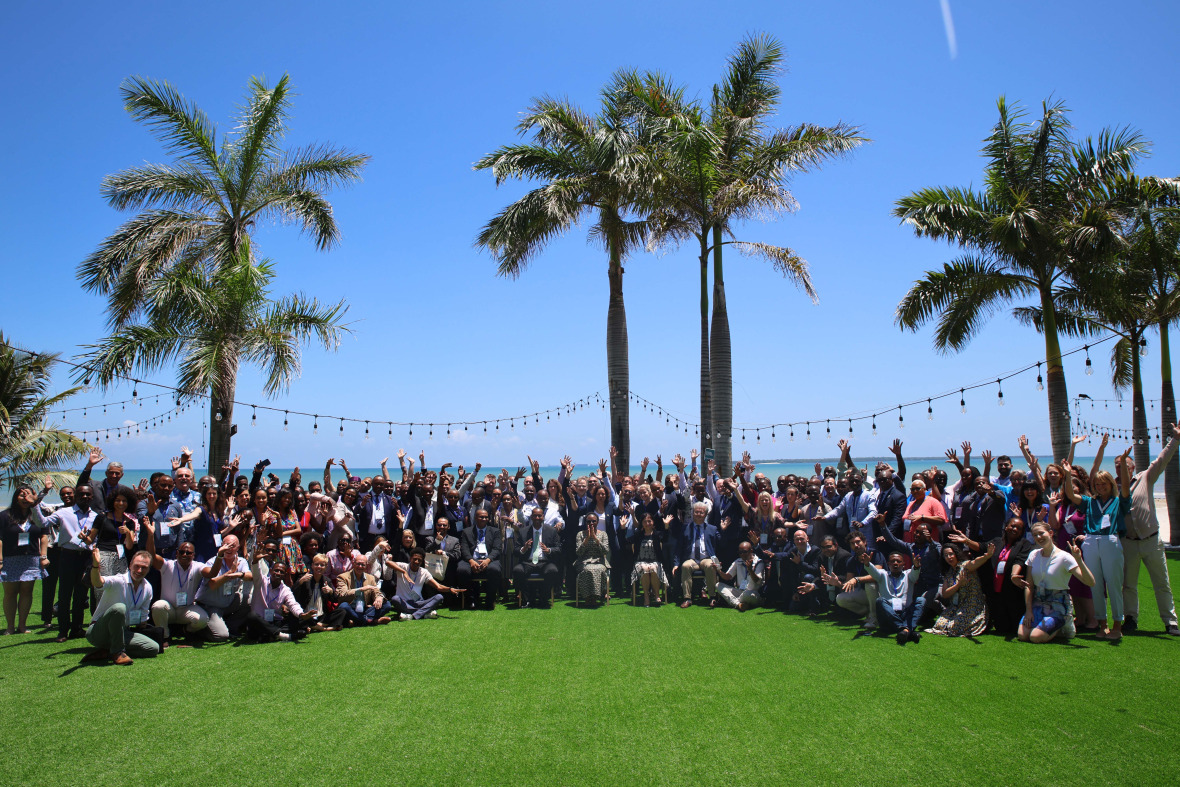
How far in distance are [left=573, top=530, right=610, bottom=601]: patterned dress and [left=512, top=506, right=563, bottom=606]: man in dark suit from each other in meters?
0.39

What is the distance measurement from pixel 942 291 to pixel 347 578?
13.0m

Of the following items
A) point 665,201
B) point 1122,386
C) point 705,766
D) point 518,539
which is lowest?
point 705,766

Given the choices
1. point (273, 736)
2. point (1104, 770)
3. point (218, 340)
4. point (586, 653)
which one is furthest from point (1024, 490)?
point (218, 340)

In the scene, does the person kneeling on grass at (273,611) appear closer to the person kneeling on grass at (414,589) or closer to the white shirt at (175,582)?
the white shirt at (175,582)

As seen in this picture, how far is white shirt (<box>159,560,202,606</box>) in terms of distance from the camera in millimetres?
7777

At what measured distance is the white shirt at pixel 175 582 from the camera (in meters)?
7.78

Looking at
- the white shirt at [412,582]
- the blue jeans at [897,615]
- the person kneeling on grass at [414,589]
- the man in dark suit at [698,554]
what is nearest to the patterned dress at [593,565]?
the man in dark suit at [698,554]

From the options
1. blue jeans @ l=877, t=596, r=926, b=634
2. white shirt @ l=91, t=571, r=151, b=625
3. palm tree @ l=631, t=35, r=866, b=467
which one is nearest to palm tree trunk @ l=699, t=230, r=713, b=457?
palm tree @ l=631, t=35, r=866, b=467

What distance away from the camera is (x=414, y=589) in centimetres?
962

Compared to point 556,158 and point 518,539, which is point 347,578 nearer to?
point 518,539

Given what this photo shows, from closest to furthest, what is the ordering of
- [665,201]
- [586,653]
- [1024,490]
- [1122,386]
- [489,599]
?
[586,653]
[1024,490]
[489,599]
[665,201]
[1122,386]

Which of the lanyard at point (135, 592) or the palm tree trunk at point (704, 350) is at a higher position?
the palm tree trunk at point (704, 350)

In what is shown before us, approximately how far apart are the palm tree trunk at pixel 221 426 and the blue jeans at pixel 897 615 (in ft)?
35.9

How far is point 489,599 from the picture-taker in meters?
10.1
